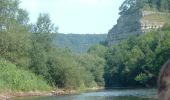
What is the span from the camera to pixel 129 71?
10656 cm

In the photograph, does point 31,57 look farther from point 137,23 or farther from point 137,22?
point 137,22

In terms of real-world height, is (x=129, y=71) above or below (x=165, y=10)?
below

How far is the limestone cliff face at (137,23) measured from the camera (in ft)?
506

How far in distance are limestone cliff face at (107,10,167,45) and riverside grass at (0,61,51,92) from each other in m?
83.3

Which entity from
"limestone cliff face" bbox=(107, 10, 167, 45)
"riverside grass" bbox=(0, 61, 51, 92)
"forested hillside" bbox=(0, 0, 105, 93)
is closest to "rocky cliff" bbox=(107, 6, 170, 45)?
"limestone cliff face" bbox=(107, 10, 167, 45)

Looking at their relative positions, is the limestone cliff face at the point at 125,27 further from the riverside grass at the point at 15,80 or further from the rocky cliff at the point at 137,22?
the riverside grass at the point at 15,80

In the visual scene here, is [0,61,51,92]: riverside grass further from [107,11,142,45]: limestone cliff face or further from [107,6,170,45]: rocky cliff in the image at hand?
[107,11,142,45]: limestone cliff face

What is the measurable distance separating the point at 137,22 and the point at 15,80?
103 metres

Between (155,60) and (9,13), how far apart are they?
101ft

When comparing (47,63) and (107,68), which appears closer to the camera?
(47,63)

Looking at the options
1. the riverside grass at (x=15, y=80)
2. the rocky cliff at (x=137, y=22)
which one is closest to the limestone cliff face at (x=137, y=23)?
the rocky cliff at (x=137, y=22)

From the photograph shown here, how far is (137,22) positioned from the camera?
159 metres

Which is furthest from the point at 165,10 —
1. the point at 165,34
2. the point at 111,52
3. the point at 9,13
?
the point at 9,13

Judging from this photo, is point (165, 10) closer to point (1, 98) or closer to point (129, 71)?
point (129, 71)
